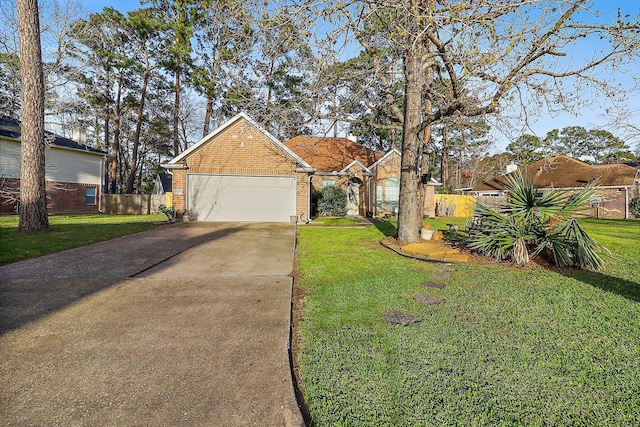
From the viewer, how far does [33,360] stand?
105 inches

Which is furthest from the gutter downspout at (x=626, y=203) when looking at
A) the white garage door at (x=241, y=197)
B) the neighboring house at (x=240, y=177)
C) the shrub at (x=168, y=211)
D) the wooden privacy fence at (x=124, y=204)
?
the wooden privacy fence at (x=124, y=204)

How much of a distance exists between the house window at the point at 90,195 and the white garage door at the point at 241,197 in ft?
45.5

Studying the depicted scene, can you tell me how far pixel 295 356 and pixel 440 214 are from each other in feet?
70.0

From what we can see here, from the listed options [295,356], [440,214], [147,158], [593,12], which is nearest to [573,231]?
[593,12]

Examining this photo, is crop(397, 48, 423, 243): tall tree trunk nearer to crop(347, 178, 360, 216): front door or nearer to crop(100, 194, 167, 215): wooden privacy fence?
crop(347, 178, 360, 216): front door

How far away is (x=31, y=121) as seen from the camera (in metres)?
9.83

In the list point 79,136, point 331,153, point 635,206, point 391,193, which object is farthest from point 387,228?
point 79,136

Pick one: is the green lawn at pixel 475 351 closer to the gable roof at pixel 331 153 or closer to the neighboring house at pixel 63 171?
the gable roof at pixel 331 153

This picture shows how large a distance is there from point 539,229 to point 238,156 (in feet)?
39.8

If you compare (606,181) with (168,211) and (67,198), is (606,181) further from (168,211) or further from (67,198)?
(67,198)

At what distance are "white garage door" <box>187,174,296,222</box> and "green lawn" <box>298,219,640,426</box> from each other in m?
9.74

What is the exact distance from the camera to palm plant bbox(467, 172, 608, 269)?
5.80 m

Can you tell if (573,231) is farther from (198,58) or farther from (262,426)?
(198,58)

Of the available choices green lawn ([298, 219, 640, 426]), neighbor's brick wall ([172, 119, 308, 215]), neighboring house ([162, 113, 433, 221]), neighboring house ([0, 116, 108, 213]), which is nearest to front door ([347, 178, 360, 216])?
neighboring house ([162, 113, 433, 221])
